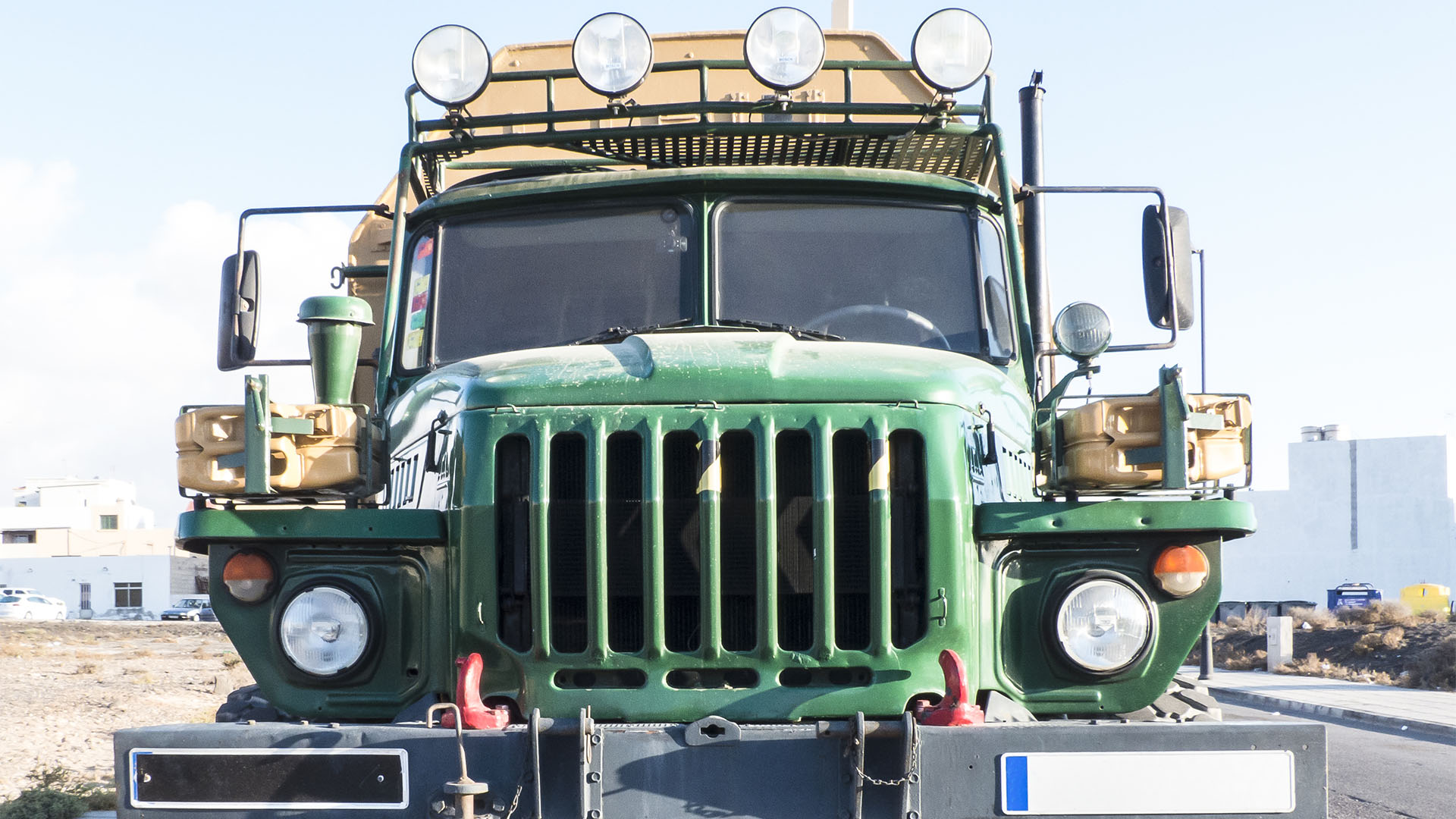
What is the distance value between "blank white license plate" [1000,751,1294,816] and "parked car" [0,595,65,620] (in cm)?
5803

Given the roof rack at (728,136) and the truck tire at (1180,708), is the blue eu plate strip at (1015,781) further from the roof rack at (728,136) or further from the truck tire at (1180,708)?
the roof rack at (728,136)

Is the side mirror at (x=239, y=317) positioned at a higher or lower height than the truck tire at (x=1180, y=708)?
higher

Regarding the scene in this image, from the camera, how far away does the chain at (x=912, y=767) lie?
11.8 ft

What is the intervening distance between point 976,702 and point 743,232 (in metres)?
2.20

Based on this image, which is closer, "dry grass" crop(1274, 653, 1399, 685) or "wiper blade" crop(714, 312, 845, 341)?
"wiper blade" crop(714, 312, 845, 341)

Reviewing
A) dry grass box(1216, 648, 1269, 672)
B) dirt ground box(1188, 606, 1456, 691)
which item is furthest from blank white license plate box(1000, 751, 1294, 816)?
dry grass box(1216, 648, 1269, 672)

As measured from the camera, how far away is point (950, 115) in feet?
20.3

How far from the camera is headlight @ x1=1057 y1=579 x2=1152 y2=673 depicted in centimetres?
411

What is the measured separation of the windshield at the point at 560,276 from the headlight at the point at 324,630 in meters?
1.50

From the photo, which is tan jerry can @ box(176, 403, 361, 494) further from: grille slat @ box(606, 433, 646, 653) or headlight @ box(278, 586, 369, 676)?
grille slat @ box(606, 433, 646, 653)

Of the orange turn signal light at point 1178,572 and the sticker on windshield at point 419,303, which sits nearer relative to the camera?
the orange turn signal light at point 1178,572

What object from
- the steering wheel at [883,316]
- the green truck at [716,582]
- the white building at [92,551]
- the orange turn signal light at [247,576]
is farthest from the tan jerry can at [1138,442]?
the white building at [92,551]

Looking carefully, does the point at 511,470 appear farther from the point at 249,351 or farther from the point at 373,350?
the point at 373,350

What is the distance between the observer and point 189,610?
207ft
